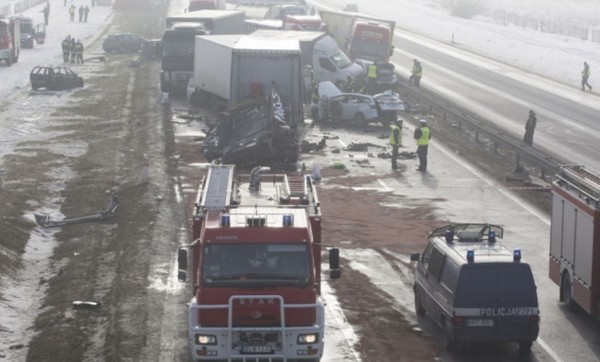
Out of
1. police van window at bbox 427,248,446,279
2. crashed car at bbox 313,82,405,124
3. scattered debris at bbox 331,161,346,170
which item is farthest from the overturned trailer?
police van window at bbox 427,248,446,279

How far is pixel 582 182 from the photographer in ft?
74.0

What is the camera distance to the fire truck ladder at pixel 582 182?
21.9 metres

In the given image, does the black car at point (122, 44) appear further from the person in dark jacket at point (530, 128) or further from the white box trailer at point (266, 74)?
the person in dark jacket at point (530, 128)

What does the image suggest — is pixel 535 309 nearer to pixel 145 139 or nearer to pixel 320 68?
pixel 145 139

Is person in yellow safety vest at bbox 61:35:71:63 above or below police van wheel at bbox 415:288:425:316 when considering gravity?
above

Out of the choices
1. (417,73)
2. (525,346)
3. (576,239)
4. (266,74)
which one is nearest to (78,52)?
(417,73)

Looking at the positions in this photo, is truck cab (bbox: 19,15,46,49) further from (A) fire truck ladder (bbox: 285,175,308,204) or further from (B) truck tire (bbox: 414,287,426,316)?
(A) fire truck ladder (bbox: 285,175,308,204)

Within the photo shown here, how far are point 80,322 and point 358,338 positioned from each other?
5.06m

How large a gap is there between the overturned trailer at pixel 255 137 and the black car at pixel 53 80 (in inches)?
797

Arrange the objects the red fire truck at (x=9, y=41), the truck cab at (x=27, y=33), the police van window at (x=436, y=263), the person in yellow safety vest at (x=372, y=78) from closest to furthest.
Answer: the police van window at (x=436, y=263) → the person in yellow safety vest at (x=372, y=78) → the red fire truck at (x=9, y=41) → the truck cab at (x=27, y=33)

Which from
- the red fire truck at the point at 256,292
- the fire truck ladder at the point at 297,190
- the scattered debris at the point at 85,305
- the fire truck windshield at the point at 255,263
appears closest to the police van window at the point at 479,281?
the red fire truck at the point at 256,292

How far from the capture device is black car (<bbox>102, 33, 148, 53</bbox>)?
80500 mm

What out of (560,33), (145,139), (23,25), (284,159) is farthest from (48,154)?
A: (560,33)

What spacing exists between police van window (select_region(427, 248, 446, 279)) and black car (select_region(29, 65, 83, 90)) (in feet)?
136
